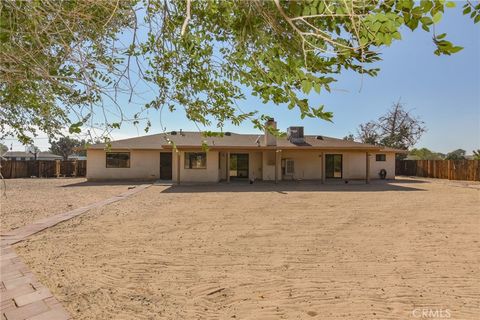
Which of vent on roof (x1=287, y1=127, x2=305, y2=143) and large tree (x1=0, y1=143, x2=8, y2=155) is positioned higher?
vent on roof (x1=287, y1=127, x2=305, y2=143)

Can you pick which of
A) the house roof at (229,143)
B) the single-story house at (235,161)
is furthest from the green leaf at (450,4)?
the single-story house at (235,161)

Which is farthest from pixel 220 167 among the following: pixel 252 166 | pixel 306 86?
pixel 306 86

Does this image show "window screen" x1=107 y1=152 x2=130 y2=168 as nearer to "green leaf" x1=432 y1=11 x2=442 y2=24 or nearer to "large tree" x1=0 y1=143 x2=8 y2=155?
"large tree" x1=0 y1=143 x2=8 y2=155

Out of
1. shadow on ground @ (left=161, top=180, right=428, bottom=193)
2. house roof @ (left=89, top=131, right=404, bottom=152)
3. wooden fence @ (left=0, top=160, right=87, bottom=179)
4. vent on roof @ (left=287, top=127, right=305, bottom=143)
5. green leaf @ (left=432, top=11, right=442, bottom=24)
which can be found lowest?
shadow on ground @ (left=161, top=180, right=428, bottom=193)

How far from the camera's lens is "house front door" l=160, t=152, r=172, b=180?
947 inches

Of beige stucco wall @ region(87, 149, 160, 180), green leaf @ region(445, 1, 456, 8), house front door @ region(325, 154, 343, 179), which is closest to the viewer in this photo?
green leaf @ region(445, 1, 456, 8)

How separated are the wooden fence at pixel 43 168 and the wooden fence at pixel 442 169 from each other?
33.7 metres

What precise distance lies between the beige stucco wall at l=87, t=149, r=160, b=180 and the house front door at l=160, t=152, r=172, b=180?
0.34 m

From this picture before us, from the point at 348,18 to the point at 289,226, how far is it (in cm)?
681

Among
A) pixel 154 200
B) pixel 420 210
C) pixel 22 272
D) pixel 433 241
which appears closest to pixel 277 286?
pixel 22 272

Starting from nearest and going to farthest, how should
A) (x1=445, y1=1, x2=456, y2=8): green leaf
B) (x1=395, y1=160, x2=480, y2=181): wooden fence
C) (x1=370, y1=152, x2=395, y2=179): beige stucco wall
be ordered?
(x1=445, y1=1, x2=456, y2=8): green leaf
(x1=395, y1=160, x2=480, y2=181): wooden fence
(x1=370, y1=152, x2=395, y2=179): beige stucco wall

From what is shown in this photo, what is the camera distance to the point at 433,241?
6.57 metres

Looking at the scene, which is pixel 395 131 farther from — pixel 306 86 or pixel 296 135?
pixel 306 86

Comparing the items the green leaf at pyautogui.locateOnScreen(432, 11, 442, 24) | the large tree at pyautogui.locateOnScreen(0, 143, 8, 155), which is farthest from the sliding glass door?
the green leaf at pyautogui.locateOnScreen(432, 11, 442, 24)
